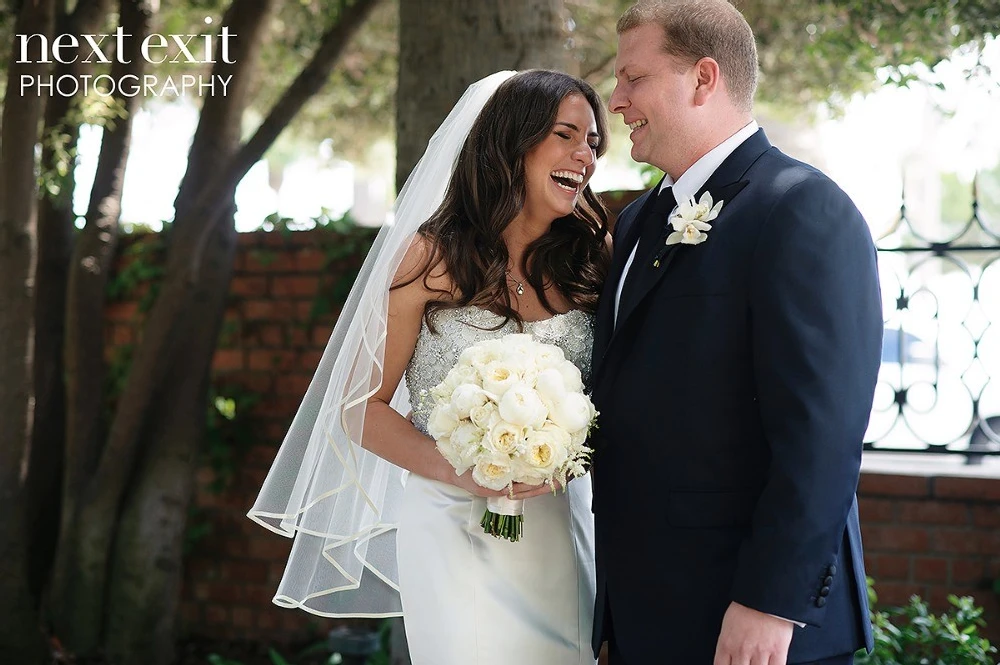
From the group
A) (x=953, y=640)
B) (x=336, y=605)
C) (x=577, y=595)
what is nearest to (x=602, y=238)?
(x=577, y=595)

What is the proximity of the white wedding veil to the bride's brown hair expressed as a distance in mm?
72

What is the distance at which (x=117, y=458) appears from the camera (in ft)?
15.1

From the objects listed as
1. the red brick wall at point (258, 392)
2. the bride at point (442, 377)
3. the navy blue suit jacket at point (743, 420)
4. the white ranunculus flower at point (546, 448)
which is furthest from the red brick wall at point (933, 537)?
the red brick wall at point (258, 392)

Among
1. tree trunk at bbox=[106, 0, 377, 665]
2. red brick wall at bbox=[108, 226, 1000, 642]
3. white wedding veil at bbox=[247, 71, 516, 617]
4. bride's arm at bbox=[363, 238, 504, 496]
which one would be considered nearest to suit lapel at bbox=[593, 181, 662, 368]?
bride's arm at bbox=[363, 238, 504, 496]

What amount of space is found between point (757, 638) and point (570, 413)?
587 millimetres

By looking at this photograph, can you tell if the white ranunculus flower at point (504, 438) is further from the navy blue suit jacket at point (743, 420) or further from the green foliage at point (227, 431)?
the green foliage at point (227, 431)

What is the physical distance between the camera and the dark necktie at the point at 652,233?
235 cm

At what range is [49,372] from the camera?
499cm

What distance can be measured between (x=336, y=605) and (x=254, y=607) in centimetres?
224

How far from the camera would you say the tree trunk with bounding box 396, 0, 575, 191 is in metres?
3.49

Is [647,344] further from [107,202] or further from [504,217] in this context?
[107,202]

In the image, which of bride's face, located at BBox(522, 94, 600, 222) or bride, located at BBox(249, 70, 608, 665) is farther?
bride's face, located at BBox(522, 94, 600, 222)

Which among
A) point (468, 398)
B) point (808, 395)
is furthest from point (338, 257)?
point (808, 395)

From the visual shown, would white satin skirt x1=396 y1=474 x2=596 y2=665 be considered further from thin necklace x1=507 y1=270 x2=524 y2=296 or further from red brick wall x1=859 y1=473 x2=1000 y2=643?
red brick wall x1=859 y1=473 x2=1000 y2=643
